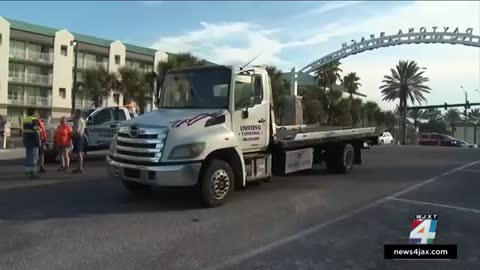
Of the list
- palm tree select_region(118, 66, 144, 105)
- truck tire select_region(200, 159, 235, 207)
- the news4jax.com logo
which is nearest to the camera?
the news4jax.com logo

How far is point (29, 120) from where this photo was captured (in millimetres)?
12844

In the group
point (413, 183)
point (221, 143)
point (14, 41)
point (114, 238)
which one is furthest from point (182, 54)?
point (14, 41)

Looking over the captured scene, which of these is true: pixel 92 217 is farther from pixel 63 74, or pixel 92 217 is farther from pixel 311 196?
pixel 63 74

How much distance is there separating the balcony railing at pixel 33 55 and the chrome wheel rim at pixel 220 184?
5956cm

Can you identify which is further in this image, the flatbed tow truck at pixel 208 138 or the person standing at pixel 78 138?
the person standing at pixel 78 138

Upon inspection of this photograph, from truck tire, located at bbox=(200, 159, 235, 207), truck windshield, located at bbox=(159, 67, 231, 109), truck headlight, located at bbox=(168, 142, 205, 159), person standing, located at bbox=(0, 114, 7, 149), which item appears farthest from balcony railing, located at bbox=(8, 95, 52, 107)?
truck headlight, located at bbox=(168, 142, 205, 159)

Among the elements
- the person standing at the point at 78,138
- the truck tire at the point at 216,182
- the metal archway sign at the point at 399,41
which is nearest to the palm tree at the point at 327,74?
the metal archway sign at the point at 399,41

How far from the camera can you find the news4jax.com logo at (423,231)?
6930 mm

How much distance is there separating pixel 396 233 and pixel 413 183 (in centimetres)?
627

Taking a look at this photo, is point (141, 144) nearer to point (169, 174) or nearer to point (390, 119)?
point (169, 174)

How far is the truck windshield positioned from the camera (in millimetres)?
9812

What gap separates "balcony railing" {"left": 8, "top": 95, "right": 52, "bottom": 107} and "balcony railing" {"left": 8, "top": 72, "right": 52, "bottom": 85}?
2029mm

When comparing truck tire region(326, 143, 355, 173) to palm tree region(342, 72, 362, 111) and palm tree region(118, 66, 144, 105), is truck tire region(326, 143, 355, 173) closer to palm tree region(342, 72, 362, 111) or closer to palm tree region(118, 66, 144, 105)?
palm tree region(118, 66, 144, 105)

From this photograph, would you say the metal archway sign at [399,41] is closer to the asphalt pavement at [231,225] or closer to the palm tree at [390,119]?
the palm tree at [390,119]
